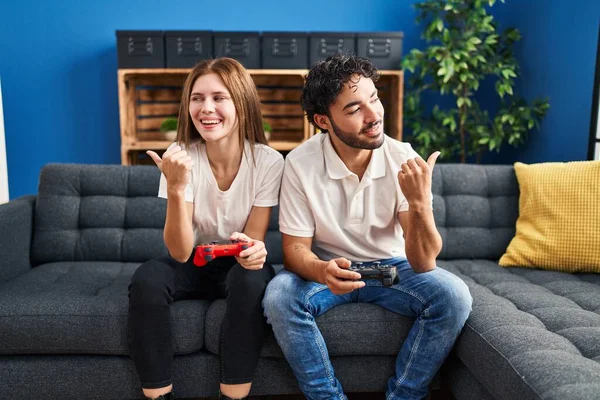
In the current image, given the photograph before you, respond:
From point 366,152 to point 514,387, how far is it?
2.34 ft

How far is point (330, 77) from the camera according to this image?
1.47m

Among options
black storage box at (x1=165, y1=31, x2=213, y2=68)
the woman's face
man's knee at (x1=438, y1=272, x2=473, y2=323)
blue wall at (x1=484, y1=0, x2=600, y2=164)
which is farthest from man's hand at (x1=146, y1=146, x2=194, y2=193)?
blue wall at (x1=484, y1=0, x2=600, y2=164)

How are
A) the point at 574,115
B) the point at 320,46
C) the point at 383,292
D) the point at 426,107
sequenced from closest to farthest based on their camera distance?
1. the point at 383,292
2. the point at 574,115
3. the point at 320,46
4. the point at 426,107

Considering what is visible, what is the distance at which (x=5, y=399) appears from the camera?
1467 millimetres

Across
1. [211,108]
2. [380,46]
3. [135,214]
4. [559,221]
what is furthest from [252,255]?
[380,46]

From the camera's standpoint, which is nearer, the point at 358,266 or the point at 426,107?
the point at 358,266

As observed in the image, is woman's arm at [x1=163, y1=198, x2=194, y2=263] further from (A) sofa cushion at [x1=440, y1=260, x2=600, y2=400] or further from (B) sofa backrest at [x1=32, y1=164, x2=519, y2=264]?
(A) sofa cushion at [x1=440, y1=260, x2=600, y2=400]

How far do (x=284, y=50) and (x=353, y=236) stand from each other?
1.73 meters

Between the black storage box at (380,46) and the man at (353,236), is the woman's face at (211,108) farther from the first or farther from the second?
the black storage box at (380,46)

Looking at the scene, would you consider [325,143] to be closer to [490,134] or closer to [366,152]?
[366,152]

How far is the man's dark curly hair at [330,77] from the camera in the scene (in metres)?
1.46

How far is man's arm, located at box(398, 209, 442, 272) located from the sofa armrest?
1.24 metres

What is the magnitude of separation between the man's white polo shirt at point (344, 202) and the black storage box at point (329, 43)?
1.57 meters

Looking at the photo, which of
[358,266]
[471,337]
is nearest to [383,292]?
[358,266]
